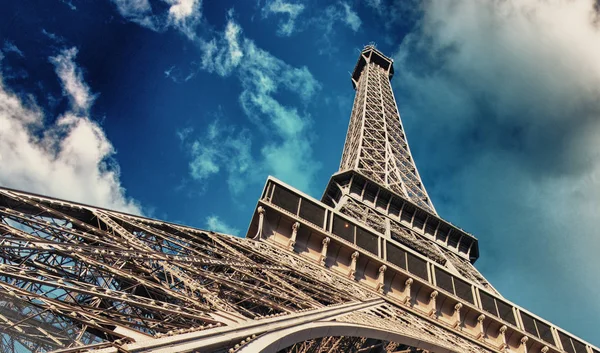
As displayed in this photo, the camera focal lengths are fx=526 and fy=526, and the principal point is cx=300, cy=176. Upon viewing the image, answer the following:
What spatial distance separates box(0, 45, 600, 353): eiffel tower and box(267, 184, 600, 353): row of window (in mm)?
55

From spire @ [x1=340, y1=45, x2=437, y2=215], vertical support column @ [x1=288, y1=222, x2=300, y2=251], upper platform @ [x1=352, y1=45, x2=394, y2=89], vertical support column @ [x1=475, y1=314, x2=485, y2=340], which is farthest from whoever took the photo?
upper platform @ [x1=352, y1=45, x2=394, y2=89]

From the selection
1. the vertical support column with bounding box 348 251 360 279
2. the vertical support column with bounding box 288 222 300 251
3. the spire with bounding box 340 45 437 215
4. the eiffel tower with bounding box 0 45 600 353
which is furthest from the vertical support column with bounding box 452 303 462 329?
the spire with bounding box 340 45 437 215

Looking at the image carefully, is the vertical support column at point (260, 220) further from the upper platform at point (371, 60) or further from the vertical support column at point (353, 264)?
the upper platform at point (371, 60)

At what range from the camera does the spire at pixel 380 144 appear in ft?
141

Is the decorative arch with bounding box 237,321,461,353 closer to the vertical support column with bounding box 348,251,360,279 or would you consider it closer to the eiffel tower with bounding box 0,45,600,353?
the eiffel tower with bounding box 0,45,600,353

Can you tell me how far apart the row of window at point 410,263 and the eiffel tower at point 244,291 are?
55mm

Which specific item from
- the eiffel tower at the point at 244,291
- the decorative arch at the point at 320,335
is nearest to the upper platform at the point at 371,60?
the eiffel tower at the point at 244,291

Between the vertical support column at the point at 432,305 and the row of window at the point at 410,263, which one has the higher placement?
the row of window at the point at 410,263

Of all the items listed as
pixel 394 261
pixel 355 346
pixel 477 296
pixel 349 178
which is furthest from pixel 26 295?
pixel 349 178

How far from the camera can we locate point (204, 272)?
38.2 ft

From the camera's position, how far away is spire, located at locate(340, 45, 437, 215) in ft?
141

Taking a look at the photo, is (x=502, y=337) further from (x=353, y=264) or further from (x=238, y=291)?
(x=238, y=291)

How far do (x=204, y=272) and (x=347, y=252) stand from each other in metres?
9.34

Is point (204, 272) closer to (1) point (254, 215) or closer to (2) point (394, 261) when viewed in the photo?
(1) point (254, 215)
